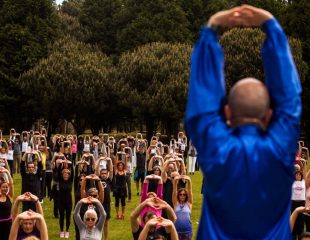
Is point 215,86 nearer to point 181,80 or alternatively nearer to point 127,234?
point 127,234

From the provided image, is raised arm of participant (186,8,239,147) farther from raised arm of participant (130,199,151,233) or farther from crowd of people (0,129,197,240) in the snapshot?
raised arm of participant (130,199,151,233)

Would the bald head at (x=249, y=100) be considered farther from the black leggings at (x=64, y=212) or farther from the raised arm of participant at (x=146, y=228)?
the black leggings at (x=64, y=212)

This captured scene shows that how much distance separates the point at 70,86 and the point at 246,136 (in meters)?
41.7

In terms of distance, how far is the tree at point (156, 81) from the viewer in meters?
42.1

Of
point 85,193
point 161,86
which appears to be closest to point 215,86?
point 85,193

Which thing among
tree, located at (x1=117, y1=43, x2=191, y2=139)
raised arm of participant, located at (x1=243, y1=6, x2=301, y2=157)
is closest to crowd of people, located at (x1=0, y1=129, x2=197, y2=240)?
raised arm of participant, located at (x1=243, y1=6, x2=301, y2=157)

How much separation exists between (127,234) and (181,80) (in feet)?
92.7

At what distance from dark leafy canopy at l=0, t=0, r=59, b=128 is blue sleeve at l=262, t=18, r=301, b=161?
4280cm

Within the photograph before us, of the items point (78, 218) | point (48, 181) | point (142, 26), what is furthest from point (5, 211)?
point (142, 26)

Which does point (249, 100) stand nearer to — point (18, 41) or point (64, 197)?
point (64, 197)

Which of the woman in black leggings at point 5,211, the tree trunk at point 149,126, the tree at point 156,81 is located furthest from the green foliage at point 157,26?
the woman in black leggings at point 5,211

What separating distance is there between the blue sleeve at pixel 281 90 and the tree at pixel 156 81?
3882cm

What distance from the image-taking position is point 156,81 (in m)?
43.2

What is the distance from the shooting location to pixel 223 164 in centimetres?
253
